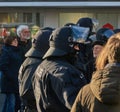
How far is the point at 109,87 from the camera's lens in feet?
10.5

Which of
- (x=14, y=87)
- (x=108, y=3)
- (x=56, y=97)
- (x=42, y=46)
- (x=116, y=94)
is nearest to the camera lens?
(x=116, y=94)

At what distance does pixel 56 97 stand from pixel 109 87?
124 cm

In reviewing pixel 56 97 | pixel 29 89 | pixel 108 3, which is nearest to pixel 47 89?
pixel 56 97

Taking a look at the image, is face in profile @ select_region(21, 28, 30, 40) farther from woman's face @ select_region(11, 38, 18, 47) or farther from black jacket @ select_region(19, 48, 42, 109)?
black jacket @ select_region(19, 48, 42, 109)

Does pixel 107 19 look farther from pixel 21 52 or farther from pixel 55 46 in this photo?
pixel 55 46

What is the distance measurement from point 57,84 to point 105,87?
1.11 metres

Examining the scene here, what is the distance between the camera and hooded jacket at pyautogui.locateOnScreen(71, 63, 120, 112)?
3.19 m

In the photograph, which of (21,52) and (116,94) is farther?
(21,52)

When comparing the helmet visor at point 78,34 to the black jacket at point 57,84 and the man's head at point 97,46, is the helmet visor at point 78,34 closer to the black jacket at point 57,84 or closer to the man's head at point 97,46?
the black jacket at point 57,84

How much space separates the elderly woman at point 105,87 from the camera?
10.5 ft

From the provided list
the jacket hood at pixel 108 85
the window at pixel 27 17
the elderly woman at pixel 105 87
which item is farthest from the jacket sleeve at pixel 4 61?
the window at pixel 27 17

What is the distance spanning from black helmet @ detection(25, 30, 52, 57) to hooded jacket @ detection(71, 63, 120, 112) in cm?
206

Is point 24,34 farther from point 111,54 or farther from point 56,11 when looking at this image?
point 56,11

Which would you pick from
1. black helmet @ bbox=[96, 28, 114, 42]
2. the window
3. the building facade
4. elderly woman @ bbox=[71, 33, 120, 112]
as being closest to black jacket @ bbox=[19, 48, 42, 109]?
black helmet @ bbox=[96, 28, 114, 42]
